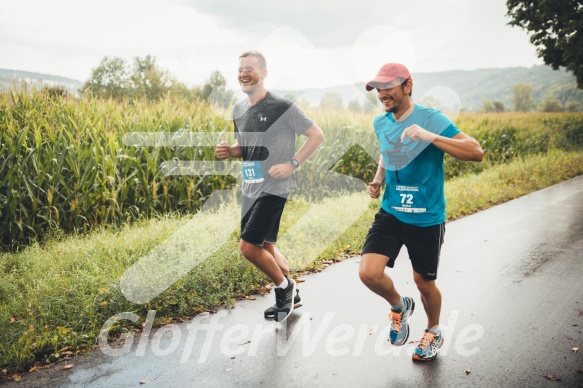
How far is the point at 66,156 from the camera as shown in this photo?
23.8 ft

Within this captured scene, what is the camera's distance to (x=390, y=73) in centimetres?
339

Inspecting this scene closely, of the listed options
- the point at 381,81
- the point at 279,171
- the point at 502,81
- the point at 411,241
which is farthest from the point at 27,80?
the point at 502,81

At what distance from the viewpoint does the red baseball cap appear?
338 centimetres

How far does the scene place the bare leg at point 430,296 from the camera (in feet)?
12.1

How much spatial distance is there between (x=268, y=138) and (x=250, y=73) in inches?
23.0

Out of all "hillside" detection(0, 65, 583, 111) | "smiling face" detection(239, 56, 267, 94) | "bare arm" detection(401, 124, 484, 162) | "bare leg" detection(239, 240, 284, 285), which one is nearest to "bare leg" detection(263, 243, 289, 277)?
"bare leg" detection(239, 240, 284, 285)

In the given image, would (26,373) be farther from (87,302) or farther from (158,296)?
(158,296)

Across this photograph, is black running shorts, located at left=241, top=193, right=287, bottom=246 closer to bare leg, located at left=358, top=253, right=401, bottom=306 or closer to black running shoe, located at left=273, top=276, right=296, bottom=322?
black running shoe, located at left=273, top=276, right=296, bottom=322

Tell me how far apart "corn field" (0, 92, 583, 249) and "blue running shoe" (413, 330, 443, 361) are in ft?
16.6

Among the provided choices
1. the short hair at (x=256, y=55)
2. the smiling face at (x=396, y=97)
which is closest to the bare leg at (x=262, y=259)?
the short hair at (x=256, y=55)

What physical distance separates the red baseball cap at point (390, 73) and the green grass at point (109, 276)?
2682mm

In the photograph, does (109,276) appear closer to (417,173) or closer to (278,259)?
(278,259)

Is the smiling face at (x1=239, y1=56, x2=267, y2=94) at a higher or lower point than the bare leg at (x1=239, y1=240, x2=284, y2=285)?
higher

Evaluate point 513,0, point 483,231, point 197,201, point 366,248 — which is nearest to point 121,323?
point 366,248
